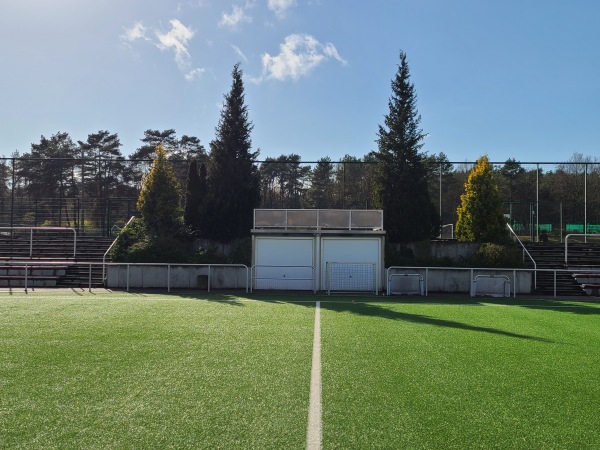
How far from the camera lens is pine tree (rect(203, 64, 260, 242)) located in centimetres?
2392

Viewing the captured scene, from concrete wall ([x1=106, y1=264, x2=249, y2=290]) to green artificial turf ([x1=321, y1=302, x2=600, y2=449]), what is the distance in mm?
9458

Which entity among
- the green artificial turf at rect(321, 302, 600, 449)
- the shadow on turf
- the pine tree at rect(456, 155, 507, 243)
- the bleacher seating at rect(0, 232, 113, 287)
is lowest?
the shadow on turf

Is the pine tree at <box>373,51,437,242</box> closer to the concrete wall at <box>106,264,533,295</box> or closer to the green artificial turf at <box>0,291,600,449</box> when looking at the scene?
the concrete wall at <box>106,264,533,295</box>

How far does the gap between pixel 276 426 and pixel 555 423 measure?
265cm

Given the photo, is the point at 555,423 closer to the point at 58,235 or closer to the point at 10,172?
the point at 58,235

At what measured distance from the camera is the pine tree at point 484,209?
22922mm

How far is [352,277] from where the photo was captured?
63.2 ft

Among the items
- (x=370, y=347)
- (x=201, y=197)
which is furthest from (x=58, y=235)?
(x=370, y=347)

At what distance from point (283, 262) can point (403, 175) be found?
8453mm

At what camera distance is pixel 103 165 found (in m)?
33.2

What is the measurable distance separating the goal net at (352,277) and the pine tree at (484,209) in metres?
6.87

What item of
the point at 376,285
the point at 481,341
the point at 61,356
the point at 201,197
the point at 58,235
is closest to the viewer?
the point at 61,356

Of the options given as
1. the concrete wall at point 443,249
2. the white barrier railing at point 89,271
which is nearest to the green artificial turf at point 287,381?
the white barrier railing at point 89,271

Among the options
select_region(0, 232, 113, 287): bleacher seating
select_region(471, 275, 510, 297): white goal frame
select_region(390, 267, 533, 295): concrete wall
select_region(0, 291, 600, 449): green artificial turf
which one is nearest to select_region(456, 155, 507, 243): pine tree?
select_region(390, 267, 533, 295): concrete wall
